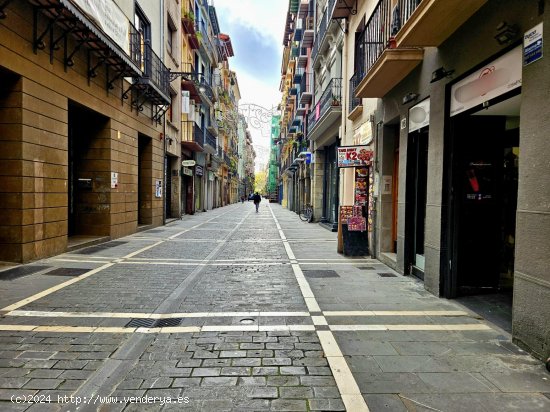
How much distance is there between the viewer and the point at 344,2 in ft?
43.1

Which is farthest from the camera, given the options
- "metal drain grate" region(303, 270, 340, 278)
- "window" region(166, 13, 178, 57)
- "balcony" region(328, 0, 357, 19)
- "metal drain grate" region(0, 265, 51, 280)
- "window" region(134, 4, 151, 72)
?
"window" region(166, 13, 178, 57)

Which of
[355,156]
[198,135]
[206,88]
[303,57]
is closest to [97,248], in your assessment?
[355,156]

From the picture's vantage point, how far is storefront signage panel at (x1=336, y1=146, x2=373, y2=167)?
404 inches

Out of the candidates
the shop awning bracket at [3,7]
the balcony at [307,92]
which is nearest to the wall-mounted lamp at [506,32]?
the shop awning bracket at [3,7]

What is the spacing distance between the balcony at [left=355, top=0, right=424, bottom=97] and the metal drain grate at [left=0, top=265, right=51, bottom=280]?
7.76 metres

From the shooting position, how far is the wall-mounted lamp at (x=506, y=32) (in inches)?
168

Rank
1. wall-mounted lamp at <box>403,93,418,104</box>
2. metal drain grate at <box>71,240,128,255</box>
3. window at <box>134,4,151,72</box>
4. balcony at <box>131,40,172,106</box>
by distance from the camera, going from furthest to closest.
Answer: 1. window at <box>134,4,151,72</box>
2. balcony at <box>131,40,172,106</box>
3. metal drain grate at <box>71,240,128,255</box>
4. wall-mounted lamp at <box>403,93,418,104</box>

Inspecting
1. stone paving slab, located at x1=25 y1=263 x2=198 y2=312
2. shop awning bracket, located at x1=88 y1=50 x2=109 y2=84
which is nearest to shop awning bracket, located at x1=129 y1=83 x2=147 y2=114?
shop awning bracket, located at x1=88 y1=50 x2=109 y2=84

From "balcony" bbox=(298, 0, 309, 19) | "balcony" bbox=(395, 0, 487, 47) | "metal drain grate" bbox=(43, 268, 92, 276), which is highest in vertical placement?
"balcony" bbox=(298, 0, 309, 19)

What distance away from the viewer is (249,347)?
3951mm

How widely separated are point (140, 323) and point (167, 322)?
32 cm

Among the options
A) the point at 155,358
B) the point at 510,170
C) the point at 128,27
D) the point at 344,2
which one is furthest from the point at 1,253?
the point at 344,2

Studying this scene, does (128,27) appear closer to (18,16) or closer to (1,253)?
(18,16)

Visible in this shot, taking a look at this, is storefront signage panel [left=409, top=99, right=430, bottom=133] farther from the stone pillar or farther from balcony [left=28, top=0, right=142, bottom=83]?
the stone pillar
